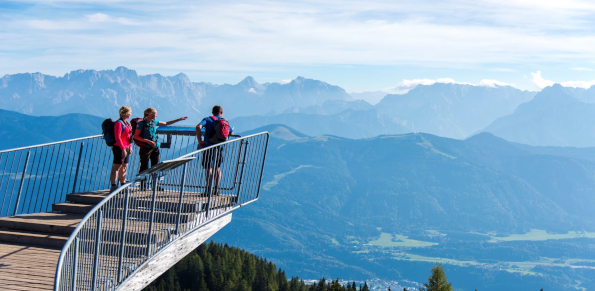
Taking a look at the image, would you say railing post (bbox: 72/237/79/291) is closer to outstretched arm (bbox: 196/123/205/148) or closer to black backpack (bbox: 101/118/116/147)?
black backpack (bbox: 101/118/116/147)

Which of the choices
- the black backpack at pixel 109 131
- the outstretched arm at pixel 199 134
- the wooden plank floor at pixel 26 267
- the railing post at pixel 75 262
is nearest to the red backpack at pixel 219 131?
the outstretched arm at pixel 199 134

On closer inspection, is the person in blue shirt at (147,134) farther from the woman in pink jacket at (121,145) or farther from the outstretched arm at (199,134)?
the outstretched arm at (199,134)

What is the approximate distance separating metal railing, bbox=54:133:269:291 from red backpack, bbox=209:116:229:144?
1.03 ft

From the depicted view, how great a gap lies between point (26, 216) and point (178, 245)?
296 centimetres

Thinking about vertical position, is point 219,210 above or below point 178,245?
above

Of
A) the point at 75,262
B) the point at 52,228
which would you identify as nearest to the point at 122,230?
the point at 75,262

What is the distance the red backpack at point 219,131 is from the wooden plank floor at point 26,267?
151 inches

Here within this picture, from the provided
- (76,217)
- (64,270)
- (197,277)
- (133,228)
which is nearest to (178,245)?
(133,228)

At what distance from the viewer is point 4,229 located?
30.5 feet

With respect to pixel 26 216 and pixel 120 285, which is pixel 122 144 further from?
pixel 120 285

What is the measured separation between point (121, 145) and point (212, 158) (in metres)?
1.80

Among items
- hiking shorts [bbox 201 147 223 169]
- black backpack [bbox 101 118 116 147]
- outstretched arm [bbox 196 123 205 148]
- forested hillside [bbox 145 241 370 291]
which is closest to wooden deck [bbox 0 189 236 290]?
hiking shorts [bbox 201 147 223 169]

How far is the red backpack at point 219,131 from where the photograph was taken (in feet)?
36.2

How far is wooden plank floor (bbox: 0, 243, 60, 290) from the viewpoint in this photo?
697 centimetres
